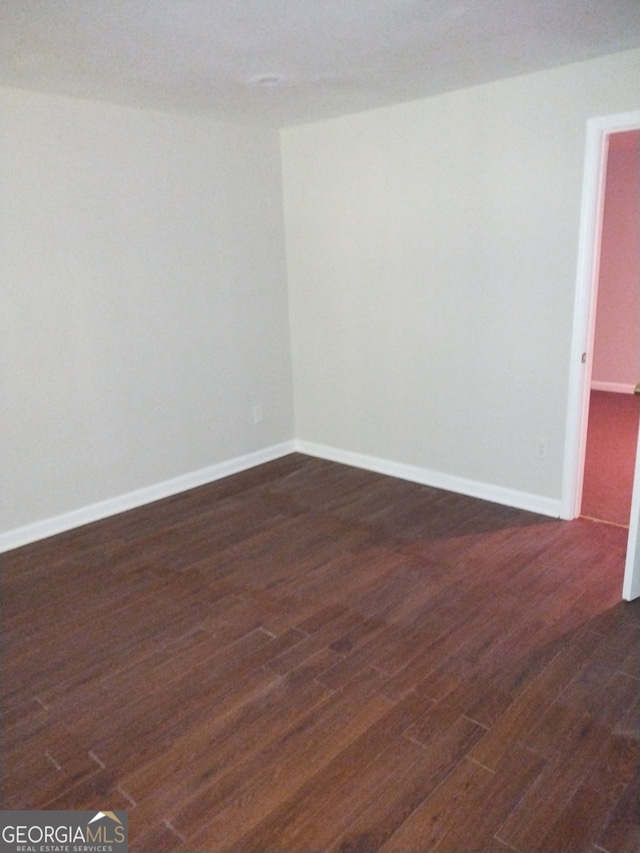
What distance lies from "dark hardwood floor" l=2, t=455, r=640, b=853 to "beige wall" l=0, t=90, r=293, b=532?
56 centimetres

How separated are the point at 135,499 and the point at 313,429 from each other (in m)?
1.51

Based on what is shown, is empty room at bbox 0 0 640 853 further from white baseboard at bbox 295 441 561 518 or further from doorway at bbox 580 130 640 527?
doorway at bbox 580 130 640 527

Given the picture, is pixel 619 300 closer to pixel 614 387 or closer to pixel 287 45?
pixel 614 387

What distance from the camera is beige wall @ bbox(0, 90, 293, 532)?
10.9 feet

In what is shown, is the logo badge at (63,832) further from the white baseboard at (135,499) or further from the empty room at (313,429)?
the white baseboard at (135,499)

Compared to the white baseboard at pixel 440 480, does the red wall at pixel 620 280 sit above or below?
above

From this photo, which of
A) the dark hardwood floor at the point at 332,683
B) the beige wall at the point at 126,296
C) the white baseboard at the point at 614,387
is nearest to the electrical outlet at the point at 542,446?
the dark hardwood floor at the point at 332,683

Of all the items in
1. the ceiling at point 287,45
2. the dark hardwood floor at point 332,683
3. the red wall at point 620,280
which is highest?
the ceiling at point 287,45

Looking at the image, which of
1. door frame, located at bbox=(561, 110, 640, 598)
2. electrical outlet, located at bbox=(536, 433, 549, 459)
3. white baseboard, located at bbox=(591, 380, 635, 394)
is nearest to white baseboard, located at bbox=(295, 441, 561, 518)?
door frame, located at bbox=(561, 110, 640, 598)

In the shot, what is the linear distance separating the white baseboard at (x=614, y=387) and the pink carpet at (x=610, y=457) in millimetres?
100

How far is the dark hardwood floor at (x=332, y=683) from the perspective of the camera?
68.6 inches

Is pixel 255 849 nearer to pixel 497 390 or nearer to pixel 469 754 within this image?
pixel 469 754

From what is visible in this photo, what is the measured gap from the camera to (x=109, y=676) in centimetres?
237

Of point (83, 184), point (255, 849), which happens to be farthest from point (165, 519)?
point (255, 849)
